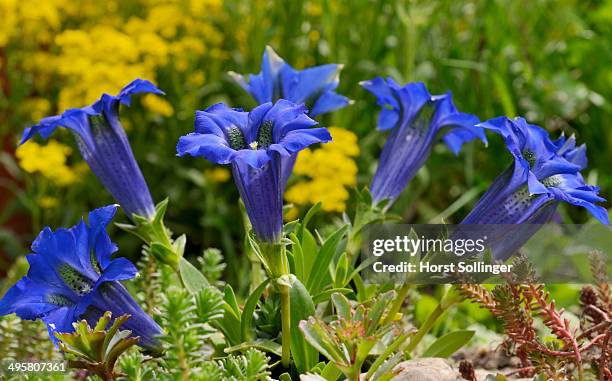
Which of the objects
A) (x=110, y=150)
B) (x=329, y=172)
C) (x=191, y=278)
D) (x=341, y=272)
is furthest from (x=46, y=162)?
(x=341, y=272)

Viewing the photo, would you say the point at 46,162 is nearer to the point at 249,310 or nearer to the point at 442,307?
the point at 249,310

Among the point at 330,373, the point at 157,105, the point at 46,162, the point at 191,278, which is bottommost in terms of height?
the point at 330,373

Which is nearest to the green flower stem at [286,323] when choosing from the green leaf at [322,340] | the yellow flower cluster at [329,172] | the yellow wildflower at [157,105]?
the green leaf at [322,340]

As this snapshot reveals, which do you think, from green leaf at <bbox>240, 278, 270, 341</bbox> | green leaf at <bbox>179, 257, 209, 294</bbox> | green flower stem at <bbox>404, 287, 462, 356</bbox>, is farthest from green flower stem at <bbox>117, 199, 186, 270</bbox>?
green flower stem at <bbox>404, 287, 462, 356</bbox>

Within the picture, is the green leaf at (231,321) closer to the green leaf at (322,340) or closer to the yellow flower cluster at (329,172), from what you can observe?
the green leaf at (322,340)

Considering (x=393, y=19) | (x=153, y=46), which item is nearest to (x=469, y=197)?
(x=393, y=19)

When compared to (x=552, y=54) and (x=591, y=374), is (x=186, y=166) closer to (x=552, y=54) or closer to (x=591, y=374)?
(x=552, y=54)
